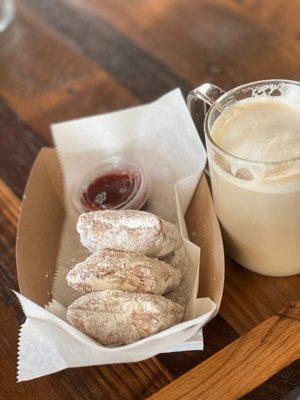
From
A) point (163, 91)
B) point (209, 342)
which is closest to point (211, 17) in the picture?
point (163, 91)

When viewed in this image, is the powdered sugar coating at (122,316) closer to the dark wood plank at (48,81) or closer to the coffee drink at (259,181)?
the coffee drink at (259,181)

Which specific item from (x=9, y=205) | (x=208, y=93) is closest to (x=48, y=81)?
(x=9, y=205)

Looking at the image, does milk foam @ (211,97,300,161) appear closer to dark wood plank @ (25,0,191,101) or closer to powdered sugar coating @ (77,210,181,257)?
powdered sugar coating @ (77,210,181,257)

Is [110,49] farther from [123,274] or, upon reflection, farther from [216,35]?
[123,274]

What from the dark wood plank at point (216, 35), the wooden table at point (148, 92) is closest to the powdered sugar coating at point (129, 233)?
the wooden table at point (148, 92)

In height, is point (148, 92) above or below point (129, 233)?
below

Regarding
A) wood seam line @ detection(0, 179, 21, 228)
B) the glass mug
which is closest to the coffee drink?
the glass mug
